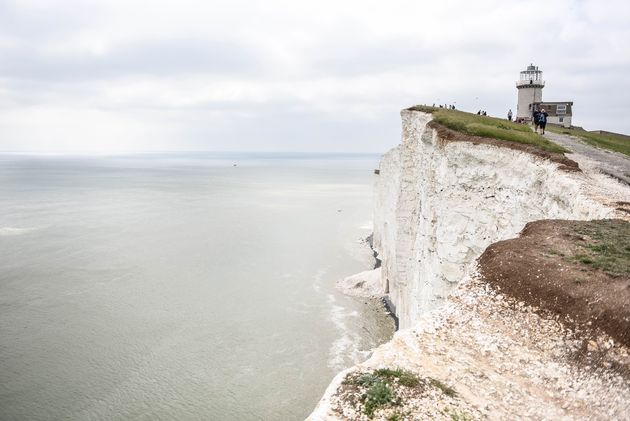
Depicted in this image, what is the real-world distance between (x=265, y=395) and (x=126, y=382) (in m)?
9.35

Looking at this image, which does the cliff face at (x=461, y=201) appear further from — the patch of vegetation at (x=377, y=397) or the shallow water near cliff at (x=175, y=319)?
the patch of vegetation at (x=377, y=397)

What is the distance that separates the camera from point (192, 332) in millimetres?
34906

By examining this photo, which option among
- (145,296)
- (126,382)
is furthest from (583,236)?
(145,296)

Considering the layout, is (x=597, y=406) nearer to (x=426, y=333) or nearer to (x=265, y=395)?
(x=426, y=333)

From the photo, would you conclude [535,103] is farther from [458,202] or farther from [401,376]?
[401,376]

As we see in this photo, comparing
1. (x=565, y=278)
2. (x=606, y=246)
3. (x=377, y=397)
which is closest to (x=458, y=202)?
(x=606, y=246)

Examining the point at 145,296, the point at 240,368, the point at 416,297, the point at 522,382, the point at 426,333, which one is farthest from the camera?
the point at 145,296

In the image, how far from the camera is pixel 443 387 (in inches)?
313

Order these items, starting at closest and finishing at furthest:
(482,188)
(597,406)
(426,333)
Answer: (597,406)
(426,333)
(482,188)

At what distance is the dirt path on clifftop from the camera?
21.1 m

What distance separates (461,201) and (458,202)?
19 cm

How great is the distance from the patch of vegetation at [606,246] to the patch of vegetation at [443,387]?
17.4 ft

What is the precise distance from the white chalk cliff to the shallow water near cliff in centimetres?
836

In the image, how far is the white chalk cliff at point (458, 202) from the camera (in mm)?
19141
